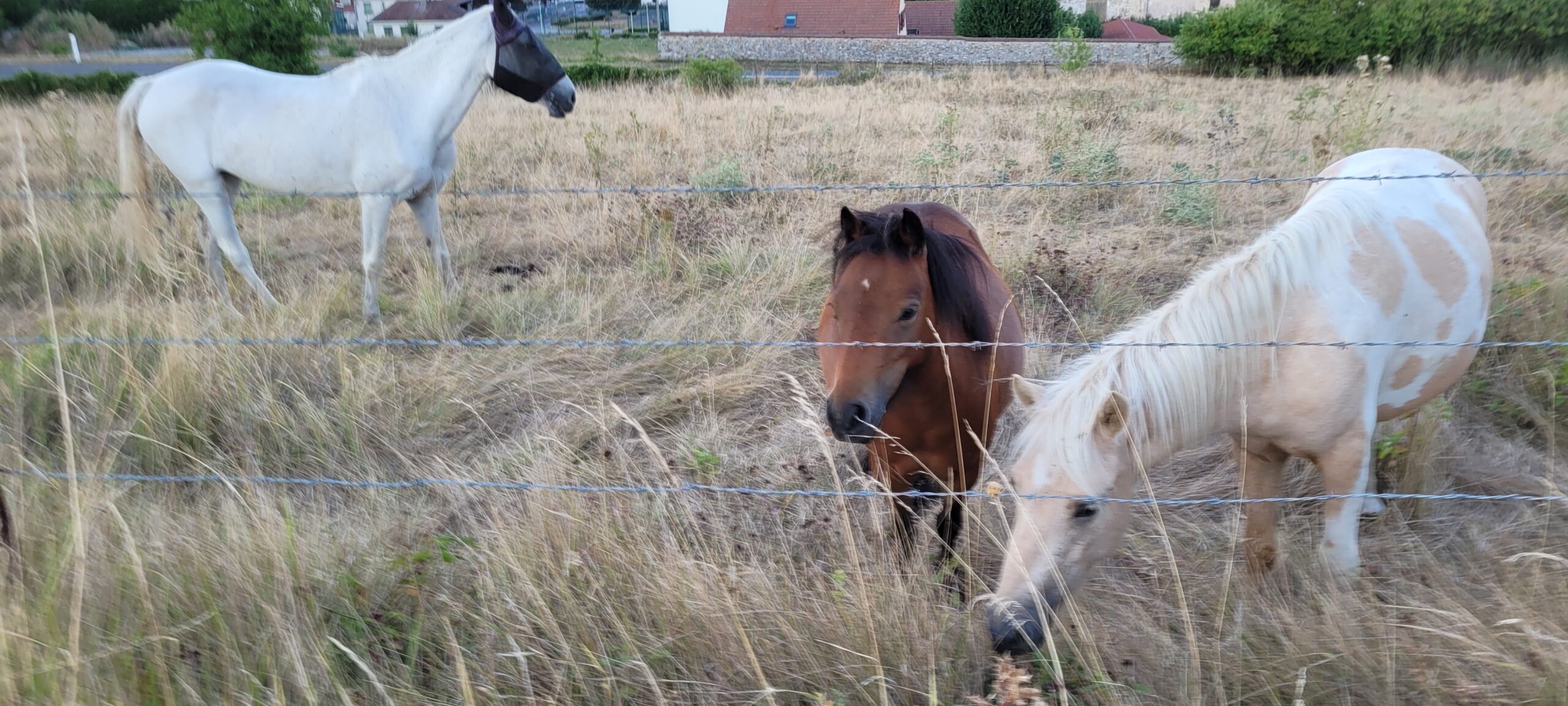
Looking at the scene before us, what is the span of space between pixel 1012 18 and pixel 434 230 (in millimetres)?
29344

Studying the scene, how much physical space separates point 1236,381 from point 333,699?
97.4 inches

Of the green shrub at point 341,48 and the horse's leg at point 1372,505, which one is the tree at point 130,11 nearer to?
the green shrub at point 341,48

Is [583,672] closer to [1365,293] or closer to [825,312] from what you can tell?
[825,312]

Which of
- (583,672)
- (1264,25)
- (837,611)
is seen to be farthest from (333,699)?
(1264,25)

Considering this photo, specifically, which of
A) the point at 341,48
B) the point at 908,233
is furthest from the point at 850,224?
the point at 341,48

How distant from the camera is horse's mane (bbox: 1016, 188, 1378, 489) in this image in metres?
1.96

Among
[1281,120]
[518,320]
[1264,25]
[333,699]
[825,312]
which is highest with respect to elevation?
[1264,25]

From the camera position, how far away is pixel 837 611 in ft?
6.40

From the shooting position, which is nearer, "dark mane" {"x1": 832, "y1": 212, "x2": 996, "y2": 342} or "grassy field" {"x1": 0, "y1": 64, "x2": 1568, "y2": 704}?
"grassy field" {"x1": 0, "y1": 64, "x2": 1568, "y2": 704}

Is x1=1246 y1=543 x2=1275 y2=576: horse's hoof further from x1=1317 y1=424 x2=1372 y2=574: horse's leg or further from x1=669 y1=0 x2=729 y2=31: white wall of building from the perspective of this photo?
x1=669 y1=0 x2=729 y2=31: white wall of building

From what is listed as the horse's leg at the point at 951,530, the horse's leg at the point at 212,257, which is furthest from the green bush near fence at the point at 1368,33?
the horse's leg at the point at 212,257

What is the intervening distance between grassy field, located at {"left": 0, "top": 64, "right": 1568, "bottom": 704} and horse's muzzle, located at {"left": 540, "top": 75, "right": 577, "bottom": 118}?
1065mm

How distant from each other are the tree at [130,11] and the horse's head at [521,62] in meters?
30.9

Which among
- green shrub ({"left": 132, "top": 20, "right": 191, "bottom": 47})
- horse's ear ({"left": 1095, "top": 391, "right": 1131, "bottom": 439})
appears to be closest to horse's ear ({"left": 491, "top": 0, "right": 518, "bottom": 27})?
horse's ear ({"left": 1095, "top": 391, "right": 1131, "bottom": 439})
